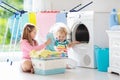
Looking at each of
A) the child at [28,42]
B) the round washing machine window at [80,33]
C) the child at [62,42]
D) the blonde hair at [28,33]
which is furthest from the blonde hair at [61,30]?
the blonde hair at [28,33]

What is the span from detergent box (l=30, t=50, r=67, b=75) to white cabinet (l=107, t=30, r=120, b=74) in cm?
55

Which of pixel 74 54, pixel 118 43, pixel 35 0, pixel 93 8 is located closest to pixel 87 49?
pixel 74 54

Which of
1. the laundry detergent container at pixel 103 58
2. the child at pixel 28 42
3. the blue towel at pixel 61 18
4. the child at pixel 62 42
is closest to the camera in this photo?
the laundry detergent container at pixel 103 58

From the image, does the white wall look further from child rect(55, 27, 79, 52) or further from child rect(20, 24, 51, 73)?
child rect(20, 24, 51, 73)

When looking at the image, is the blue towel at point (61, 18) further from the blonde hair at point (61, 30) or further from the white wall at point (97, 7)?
the white wall at point (97, 7)

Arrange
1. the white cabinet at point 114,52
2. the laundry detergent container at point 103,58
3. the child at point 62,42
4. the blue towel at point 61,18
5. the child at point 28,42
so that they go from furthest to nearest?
the blue towel at point 61,18 < the child at point 62,42 < the child at point 28,42 < the laundry detergent container at point 103,58 < the white cabinet at point 114,52

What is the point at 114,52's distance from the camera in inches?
113

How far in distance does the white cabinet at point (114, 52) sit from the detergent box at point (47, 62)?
0.55 meters

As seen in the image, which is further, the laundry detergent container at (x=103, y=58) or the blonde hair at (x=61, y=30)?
the blonde hair at (x=61, y=30)

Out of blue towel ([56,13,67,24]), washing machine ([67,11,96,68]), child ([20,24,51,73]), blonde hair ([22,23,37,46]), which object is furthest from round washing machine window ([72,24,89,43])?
blonde hair ([22,23,37,46])

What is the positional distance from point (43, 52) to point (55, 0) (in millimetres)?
1626

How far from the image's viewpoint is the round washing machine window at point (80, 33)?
11.5 feet

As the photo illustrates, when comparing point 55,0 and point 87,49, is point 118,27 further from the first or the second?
point 55,0

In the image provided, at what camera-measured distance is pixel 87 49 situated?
10.9 feet
